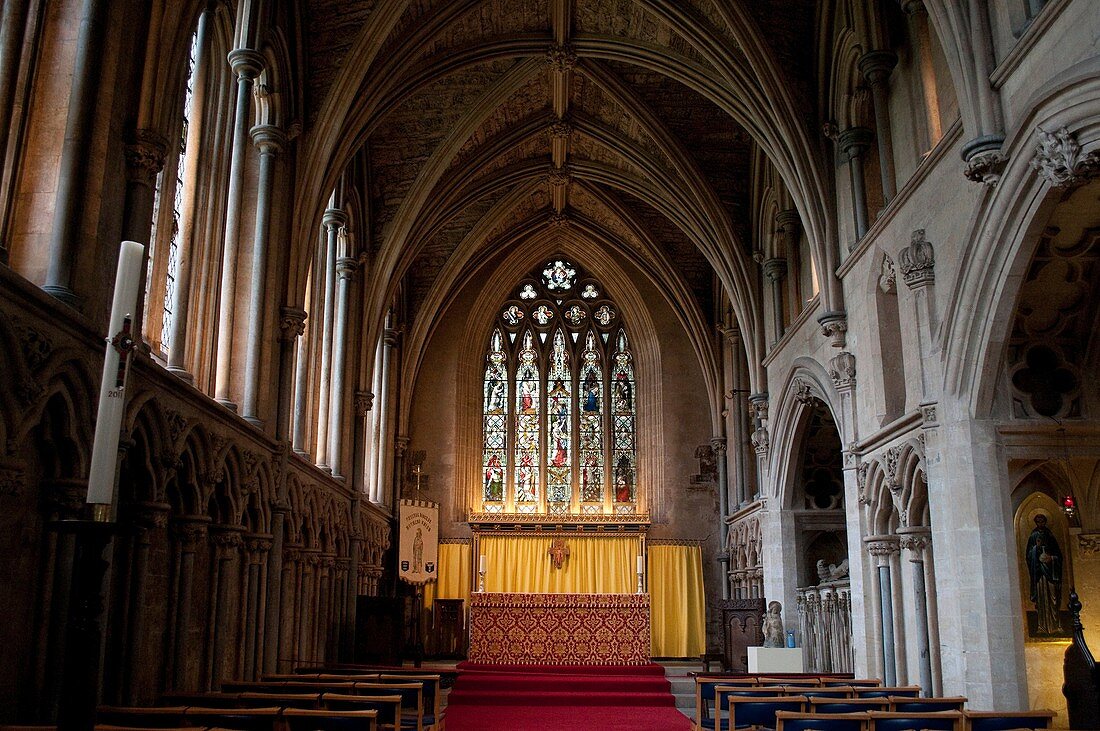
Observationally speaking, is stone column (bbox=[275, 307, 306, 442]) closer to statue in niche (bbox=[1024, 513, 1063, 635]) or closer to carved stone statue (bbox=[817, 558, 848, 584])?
carved stone statue (bbox=[817, 558, 848, 584])

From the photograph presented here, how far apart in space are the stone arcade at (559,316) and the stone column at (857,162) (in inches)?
2.4

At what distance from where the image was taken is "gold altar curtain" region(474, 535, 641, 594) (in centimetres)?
2197

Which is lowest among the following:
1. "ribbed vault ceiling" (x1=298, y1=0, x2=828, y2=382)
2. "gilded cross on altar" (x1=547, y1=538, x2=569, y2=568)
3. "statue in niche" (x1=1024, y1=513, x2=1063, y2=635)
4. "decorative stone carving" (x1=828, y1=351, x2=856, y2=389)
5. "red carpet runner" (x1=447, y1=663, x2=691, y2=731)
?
"red carpet runner" (x1=447, y1=663, x2=691, y2=731)

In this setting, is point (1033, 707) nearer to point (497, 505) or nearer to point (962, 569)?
point (962, 569)

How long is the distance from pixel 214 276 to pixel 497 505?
503 inches

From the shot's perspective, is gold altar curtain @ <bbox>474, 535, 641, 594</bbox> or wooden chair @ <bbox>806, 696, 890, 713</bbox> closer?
wooden chair @ <bbox>806, 696, 890, 713</bbox>

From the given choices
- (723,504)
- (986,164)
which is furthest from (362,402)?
(986,164)

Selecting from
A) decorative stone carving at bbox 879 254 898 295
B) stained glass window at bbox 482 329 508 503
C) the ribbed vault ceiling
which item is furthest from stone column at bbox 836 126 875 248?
stained glass window at bbox 482 329 508 503

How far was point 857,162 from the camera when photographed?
13.1m

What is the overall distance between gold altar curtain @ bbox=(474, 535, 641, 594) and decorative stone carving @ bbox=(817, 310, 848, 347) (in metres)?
10.1

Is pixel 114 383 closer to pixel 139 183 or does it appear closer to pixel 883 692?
pixel 139 183

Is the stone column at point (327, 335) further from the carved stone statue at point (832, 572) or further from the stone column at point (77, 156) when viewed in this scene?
the stone column at point (77, 156)

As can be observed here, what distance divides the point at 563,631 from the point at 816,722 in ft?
36.5

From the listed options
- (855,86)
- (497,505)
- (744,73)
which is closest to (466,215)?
(497,505)
